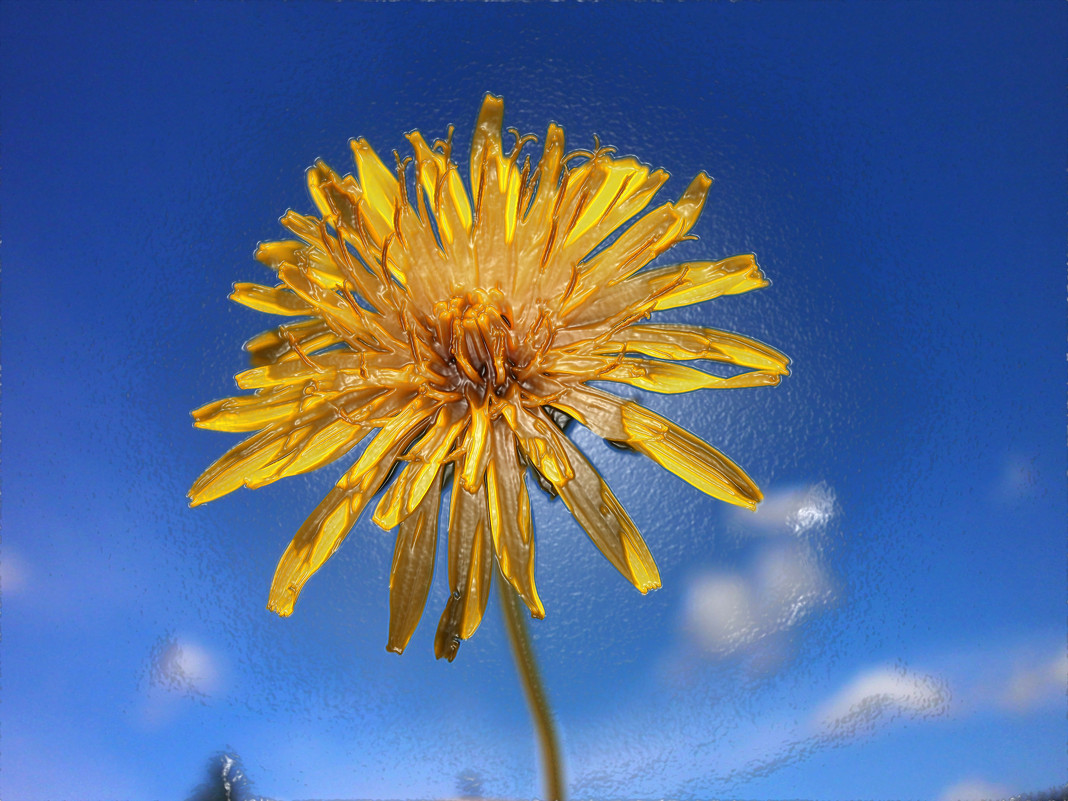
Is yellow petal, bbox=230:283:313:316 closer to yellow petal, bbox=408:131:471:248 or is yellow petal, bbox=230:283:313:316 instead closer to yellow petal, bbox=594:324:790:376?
yellow petal, bbox=408:131:471:248

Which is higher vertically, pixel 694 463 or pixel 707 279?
pixel 707 279

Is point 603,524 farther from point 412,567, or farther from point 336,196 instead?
point 336,196

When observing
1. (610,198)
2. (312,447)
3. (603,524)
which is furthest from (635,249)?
(312,447)

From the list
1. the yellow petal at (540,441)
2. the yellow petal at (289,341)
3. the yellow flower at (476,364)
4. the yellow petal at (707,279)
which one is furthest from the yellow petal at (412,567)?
→ the yellow petal at (707,279)

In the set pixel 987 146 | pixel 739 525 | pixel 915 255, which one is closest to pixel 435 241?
pixel 739 525

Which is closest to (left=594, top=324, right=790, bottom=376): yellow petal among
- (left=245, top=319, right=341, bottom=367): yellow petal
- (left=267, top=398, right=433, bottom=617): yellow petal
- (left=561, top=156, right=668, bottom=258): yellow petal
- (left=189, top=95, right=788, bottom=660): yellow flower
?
(left=189, top=95, right=788, bottom=660): yellow flower

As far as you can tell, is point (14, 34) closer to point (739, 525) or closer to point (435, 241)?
point (435, 241)
